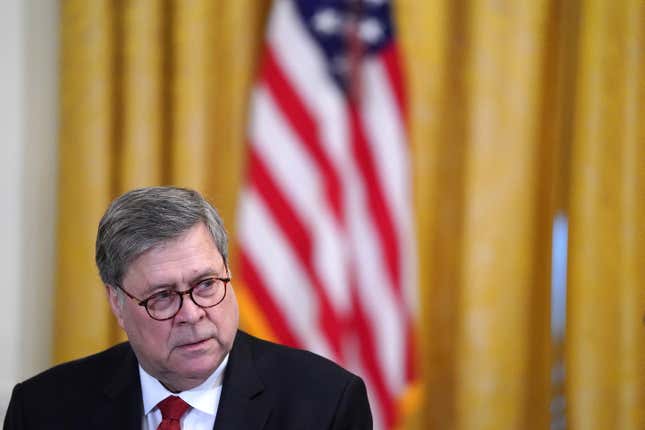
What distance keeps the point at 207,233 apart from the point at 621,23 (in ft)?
5.09

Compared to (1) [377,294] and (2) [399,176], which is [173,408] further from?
(2) [399,176]

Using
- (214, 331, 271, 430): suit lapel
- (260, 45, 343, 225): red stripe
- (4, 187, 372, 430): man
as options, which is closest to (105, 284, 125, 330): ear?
(4, 187, 372, 430): man

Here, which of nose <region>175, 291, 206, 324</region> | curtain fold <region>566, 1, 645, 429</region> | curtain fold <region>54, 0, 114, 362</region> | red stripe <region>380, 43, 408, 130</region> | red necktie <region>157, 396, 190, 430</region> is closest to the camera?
nose <region>175, 291, 206, 324</region>

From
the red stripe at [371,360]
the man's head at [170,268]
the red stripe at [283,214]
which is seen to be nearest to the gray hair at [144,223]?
the man's head at [170,268]

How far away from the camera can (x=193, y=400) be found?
69.7 inches

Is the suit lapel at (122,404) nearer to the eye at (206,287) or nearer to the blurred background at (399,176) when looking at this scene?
the eye at (206,287)

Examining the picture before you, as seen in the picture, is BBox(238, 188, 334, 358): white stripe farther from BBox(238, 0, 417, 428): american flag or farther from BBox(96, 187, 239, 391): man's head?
BBox(96, 187, 239, 391): man's head

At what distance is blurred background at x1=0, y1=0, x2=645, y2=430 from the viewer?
246 centimetres

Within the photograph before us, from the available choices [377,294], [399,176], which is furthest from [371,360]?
[399,176]

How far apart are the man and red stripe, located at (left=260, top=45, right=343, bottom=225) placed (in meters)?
0.88

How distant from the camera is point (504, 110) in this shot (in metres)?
2.50

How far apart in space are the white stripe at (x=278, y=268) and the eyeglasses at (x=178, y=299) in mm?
1029

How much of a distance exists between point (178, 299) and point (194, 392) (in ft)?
0.84

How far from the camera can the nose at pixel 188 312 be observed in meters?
1.64
